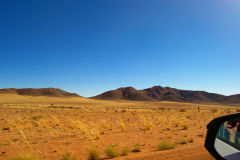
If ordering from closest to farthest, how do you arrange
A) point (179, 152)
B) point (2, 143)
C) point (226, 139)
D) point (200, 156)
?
point (226, 139), point (200, 156), point (179, 152), point (2, 143)

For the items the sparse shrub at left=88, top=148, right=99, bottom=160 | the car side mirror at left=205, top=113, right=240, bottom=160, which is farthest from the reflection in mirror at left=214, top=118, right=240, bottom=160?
the sparse shrub at left=88, top=148, right=99, bottom=160

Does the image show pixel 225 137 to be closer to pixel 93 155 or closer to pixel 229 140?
pixel 229 140

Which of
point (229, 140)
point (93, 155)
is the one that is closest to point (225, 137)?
point (229, 140)

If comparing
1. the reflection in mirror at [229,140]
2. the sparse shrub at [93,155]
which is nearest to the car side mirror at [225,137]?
the reflection in mirror at [229,140]

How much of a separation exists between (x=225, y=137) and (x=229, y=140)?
9cm

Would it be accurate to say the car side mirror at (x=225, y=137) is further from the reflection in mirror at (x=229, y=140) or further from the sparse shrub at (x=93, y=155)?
the sparse shrub at (x=93, y=155)

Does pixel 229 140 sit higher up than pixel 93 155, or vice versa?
pixel 229 140

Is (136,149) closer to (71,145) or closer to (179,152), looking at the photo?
(179,152)

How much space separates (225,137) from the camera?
2.64 meters

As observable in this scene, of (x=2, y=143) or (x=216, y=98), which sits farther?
(x=216, y=98)

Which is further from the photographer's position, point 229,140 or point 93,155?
point 93,155

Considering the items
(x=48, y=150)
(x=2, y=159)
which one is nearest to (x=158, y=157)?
(x=48, y=150)

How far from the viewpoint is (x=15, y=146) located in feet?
28.9

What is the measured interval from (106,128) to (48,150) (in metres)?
6.49
